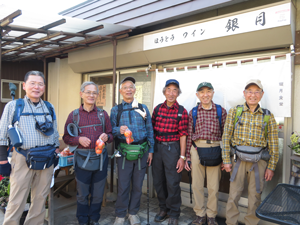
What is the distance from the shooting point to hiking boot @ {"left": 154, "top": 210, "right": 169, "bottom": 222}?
12.0 feet

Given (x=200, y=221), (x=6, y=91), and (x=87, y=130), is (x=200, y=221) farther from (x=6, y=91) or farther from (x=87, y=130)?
(x=6, y=91)

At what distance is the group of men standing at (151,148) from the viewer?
111 inches

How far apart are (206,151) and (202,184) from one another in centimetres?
59

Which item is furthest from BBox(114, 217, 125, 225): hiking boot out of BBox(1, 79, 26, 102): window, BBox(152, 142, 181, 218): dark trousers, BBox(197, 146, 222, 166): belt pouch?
BBox(1, 79, 26, 102): window

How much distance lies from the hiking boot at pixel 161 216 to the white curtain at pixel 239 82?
1.97 metres

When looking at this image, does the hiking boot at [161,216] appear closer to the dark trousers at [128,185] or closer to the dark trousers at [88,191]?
the dark trousers at [128,185]

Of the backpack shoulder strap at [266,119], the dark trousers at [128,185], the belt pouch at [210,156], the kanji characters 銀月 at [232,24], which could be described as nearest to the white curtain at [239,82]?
the backpack shoulder strap at [266,119]

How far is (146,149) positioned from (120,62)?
8.30 ft

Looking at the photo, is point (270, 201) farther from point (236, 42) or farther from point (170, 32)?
point (170, 32)

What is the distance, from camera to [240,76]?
3.60 meters

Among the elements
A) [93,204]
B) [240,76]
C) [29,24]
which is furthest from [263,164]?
[29,24]

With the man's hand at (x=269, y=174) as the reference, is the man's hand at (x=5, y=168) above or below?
above

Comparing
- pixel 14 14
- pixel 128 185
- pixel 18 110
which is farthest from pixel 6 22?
pixel 128 185

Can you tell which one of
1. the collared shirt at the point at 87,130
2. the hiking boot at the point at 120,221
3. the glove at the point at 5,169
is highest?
the collared shirt at the point at 87,130
